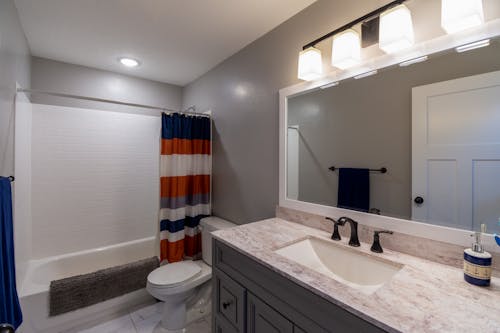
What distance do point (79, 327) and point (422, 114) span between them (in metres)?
2.80

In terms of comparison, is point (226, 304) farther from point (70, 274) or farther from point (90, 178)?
point (90, 178)

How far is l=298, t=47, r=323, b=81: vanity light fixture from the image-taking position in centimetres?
133

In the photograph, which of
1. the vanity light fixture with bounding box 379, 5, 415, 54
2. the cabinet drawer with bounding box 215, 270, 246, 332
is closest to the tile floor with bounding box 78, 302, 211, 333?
the cabinet drawer with bounding box 215, 270, 246, 332

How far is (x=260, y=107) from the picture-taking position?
1.81 meters

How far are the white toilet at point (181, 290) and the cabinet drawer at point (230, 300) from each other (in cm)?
62

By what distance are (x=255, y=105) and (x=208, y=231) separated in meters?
1.25

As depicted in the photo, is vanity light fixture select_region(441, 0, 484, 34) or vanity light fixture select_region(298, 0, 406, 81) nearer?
vanity light fixture select_region(441, 0, 484, 34)

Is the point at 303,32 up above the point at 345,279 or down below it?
above

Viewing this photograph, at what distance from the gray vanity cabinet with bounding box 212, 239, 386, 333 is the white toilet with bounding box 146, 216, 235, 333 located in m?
0.59

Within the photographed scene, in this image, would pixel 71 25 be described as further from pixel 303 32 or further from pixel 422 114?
pixel 422 114

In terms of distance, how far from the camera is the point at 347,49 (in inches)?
45.3

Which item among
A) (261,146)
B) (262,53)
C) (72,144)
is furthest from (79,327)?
(262,53)

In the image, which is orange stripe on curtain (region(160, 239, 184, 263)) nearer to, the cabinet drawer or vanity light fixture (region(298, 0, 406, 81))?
the cabinet drawer

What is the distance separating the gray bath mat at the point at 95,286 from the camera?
1715mm
